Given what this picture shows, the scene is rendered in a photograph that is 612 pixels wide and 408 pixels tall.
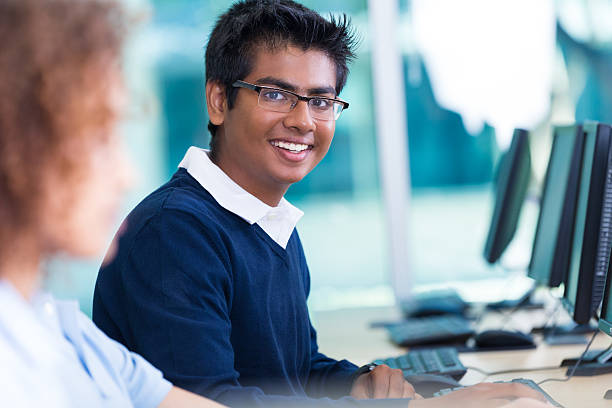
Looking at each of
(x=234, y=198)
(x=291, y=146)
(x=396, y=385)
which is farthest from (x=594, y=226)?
(x=234, y=198)

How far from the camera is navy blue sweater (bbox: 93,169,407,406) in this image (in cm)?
115

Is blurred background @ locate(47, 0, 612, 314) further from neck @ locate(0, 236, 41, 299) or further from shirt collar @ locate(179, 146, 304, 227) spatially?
neck @ locate(0, 236, 41, 299)

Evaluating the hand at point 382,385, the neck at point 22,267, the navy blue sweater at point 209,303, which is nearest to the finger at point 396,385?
the hand at point 382,385

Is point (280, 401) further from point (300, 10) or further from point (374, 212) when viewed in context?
point (374, 212)

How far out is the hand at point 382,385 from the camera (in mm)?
1396

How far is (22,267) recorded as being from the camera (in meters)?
0.76

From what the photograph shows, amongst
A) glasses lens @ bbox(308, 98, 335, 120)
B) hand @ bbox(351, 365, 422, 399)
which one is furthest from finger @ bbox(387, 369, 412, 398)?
glasses lens @ bbox(308, 98, 335, 120)

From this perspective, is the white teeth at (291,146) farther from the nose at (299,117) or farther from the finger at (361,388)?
the finger at (361,388)

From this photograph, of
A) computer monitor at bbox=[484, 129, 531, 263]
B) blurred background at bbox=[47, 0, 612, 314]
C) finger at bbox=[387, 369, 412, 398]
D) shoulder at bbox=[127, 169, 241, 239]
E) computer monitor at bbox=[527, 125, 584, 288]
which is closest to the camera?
shoulder at bbox=[127, 169, 241, 239]

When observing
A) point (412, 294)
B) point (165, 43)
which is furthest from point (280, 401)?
point (165, 43)

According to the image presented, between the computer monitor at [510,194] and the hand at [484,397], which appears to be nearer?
the hand at [484,397]

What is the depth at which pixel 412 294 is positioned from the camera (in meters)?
3.77

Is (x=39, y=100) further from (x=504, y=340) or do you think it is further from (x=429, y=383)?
(x=504, y=340)

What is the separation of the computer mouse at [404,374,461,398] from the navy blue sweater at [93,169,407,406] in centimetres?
14
